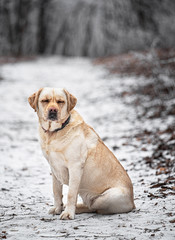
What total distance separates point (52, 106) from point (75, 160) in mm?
643

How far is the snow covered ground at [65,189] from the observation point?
297 cm

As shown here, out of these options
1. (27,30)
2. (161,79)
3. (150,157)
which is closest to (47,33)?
(27,30)

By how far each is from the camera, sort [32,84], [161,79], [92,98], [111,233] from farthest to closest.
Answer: [32,84], [92,98], [161,79], [111,233]

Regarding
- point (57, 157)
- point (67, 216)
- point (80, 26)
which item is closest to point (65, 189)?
point (67, 216)

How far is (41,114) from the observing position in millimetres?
3518

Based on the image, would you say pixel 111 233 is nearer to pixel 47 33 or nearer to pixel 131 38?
pixel 131 38

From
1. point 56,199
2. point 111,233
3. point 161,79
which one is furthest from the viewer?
point 161,79

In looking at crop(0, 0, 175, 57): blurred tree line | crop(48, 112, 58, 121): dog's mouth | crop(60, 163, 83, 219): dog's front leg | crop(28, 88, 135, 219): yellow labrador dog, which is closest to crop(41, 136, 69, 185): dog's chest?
crop(28, 88, 135, 219): yellow labrador dog

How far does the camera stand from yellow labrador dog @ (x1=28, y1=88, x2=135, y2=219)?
3.34 m

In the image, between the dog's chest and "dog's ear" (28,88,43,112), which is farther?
"dog's ear" (28,88,43,112)

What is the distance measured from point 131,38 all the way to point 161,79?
31.6 feet

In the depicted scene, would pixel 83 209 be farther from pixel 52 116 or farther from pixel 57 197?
pixel 52 116

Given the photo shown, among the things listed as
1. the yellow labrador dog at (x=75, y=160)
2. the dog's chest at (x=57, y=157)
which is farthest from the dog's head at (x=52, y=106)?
the dog's chest at (x=57, y=157)

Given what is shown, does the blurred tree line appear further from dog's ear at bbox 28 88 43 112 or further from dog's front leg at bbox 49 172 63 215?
dog's front leg at bbox 49 172 63 215
